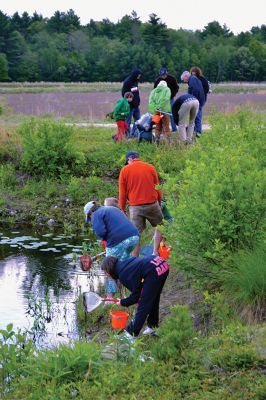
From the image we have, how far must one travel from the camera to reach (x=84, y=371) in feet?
20.9

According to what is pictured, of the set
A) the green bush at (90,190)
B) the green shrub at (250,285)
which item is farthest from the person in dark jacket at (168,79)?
the green shrub at (250,285)

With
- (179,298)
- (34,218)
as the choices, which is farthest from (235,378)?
(34,218)

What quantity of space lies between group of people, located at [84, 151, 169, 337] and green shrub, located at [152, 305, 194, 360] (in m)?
0.92

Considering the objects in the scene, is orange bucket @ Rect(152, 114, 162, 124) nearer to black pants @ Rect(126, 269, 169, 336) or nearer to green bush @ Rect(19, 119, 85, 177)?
green bush @ Rect(19, 119, 85, 177)

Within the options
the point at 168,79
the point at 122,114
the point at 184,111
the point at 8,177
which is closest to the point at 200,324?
the point at 184,111

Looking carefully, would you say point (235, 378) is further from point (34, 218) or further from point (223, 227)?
point (34, 218)

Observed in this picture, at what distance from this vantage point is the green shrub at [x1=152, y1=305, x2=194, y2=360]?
6.58 m

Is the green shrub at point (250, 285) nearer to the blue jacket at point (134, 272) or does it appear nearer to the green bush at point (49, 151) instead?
the blue jacket at point (134, 272)

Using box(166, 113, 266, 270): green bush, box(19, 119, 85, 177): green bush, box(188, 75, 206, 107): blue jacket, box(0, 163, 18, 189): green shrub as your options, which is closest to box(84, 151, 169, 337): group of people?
box(166, 113, 266, 270): green bush

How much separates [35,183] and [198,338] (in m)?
11.4

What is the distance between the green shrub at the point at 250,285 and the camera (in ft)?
25.4

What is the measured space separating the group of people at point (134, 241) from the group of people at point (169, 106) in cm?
699

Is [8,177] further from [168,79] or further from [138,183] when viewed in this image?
[138,183]

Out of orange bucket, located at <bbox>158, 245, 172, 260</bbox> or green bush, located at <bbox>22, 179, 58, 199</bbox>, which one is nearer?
orange bucket, located at <bbox>158, 245, 172, 260</bbox>
